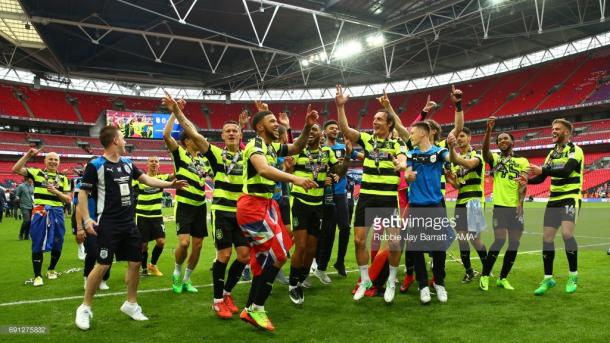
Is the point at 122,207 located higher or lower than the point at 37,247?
higher

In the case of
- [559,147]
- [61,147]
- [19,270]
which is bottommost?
[19,270]

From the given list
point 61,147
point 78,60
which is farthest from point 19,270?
point 61,147

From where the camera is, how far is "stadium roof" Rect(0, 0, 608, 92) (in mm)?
25188

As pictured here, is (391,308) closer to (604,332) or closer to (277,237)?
(277,237)

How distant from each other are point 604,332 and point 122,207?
5265 millimetres

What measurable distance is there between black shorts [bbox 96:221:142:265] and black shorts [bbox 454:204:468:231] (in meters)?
4.70

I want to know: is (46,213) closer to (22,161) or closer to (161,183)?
(22,161)

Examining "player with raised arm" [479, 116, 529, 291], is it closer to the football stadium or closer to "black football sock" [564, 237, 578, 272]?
the football stadium

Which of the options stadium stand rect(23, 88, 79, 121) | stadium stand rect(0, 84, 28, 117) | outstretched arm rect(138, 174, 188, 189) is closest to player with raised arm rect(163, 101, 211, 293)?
outstretched arm rect(138, 174, 188, 189)

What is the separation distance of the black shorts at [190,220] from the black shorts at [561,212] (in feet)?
16.1

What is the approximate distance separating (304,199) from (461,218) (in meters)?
2.65

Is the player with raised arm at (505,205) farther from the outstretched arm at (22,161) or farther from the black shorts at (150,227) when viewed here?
the outstretched arm at (22,161)

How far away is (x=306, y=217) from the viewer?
569 centimetres

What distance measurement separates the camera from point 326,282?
21.9 feet
